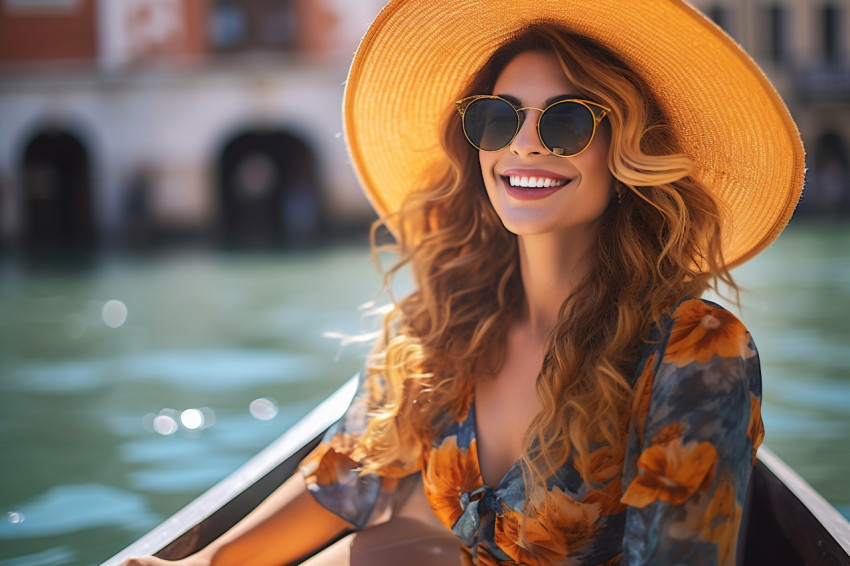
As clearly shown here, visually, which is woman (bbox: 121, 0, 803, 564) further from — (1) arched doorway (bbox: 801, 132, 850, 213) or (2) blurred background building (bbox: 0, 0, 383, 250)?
(1) arched doorway (bbox: 801, 132, 850, 213)

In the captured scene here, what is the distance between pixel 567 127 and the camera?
162 centimetres

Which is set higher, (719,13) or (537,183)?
(719,13)

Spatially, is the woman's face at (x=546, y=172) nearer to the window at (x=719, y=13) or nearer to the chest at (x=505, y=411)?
the chest at (x=505, y=411)

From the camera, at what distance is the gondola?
187cm

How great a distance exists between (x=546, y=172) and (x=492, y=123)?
0.43ft

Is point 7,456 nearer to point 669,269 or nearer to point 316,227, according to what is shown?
point 669,269

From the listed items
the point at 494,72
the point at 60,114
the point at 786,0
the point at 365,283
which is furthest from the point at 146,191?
the point at 494,72

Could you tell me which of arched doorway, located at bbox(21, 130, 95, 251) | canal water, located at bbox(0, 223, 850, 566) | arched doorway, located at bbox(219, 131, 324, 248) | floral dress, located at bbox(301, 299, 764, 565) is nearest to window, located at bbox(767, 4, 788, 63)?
arched doorway, located at bbox(219, 131, 324, 248)

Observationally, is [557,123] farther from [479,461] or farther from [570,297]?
[479,461]

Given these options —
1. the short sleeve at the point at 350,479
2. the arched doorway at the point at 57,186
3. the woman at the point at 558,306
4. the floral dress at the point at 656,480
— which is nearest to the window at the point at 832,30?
the arched doorway at the point at 57,186

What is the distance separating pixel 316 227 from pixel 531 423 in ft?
57.8

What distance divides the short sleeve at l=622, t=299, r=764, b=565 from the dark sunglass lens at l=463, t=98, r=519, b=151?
47 centimetres

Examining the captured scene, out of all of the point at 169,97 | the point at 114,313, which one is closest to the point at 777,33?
the point at 169,97

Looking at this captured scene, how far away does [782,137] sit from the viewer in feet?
5.42
